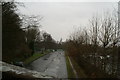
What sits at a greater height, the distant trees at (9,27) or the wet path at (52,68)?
the distant trees at (9,27)

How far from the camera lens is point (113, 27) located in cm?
1379

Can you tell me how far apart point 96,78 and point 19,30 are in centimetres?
1639

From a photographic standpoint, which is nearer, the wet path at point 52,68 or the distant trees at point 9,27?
the wet path at point 52,68

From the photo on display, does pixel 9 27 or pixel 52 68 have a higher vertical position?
pixel 9 27

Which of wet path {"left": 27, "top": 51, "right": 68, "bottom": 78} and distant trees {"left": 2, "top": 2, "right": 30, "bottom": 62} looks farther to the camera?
distant trees {"left": 2, "top": 2, "right": 30, "bottom": 62}

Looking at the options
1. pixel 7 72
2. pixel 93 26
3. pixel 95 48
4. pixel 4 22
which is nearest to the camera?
pixel 7 72

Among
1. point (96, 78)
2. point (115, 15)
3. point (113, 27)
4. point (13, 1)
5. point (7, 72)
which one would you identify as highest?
point (13, 1)

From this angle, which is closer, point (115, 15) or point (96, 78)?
point (96, 78)

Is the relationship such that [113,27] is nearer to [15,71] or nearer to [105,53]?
[105,53]

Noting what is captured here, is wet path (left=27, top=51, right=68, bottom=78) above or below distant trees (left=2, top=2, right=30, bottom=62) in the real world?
below

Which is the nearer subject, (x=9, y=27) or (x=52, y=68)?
(x=9, y=27)

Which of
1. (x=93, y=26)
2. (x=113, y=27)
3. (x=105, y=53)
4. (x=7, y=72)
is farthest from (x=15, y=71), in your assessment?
(x=93, y=26)

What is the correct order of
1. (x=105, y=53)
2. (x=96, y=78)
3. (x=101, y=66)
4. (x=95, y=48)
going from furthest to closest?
(x=95, y=48) < (x=101, y=66) < (x=105, y=53) < (x=96, y=78)

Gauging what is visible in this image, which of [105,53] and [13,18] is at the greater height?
[13,18]
